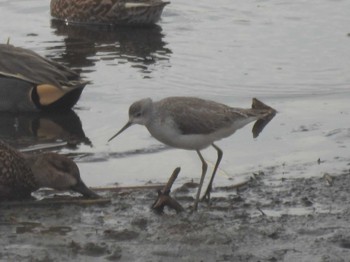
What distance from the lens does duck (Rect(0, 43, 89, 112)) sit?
10.5m

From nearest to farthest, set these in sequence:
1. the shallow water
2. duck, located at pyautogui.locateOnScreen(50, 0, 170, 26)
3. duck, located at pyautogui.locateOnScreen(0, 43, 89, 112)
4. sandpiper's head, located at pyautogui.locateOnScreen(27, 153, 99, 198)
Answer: sandpiper's head, located at pyautogui.locateOnScreen(27, 153, 99, 198) → the shallow water → duck, located at pyautogui.locateOnScreen(0, 43, 89, 112) → duck, located at pyautogui.locateOnScreen(50, 0, 170, 26)

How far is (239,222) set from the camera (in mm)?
6930

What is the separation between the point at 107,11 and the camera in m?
15.4

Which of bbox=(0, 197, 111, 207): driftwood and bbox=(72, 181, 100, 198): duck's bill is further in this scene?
bbox=(72, 181, 100, 198): duck's bill

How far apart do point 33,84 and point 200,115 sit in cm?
355

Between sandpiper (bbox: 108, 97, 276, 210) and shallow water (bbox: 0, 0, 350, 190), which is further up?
sandpiper (bbox: 108, 97, 276, 210)

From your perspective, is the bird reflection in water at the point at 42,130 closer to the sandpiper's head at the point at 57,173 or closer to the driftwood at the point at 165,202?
the sandpiper's head at the point at 57,173

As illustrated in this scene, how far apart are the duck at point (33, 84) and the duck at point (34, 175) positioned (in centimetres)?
282

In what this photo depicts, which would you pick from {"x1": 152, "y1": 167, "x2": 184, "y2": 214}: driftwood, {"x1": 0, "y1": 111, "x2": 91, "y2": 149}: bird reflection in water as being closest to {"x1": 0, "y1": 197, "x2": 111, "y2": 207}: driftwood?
{"x1": 152, "y1": 167, "x2": 184, "y2": 214}: driftwood

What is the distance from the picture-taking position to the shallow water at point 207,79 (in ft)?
28.6

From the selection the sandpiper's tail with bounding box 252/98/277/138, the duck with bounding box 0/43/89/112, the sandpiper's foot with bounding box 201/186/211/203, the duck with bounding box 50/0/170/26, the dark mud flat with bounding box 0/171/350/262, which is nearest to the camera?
the dark mud flat with bounding box 0/171/350/262

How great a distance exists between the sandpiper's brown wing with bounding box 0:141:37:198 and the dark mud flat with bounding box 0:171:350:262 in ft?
0.73

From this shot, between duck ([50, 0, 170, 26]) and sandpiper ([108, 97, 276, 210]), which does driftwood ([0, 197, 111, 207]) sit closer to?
sandpiper ([108, 97, 276, 210])

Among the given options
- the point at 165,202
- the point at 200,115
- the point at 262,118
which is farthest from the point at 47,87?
the point at 165,202
